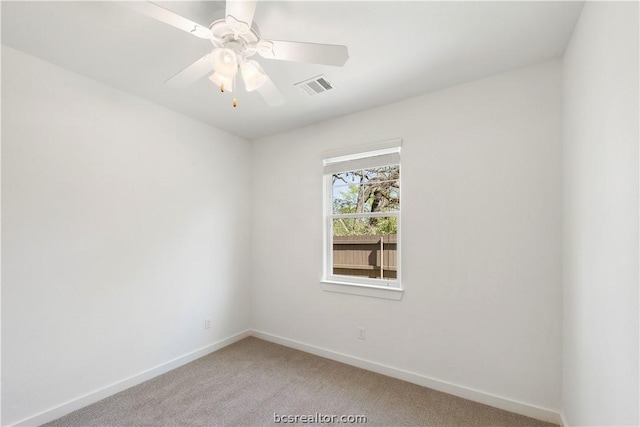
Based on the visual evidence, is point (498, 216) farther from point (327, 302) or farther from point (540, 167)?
point (327, 302)

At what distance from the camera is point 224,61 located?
1.47 meters

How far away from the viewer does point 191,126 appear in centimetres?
313

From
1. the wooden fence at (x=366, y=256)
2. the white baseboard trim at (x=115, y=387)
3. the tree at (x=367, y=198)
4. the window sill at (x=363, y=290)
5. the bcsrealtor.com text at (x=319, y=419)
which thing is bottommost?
the bcsrealtor.com text at (x=319, y=419)

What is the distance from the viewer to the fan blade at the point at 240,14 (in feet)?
4.17

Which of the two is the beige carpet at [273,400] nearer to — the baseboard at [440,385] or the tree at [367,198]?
the baseboard at [440,385]

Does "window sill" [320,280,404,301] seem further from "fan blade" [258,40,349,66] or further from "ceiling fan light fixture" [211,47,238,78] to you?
"ceiling fan light fixture" [211,47,238,78]

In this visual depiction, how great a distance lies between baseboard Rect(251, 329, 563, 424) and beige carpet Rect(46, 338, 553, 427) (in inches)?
1.9

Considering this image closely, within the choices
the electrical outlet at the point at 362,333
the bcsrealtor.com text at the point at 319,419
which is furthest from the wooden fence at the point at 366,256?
the bcsrealtor.com text at the point at 319,419

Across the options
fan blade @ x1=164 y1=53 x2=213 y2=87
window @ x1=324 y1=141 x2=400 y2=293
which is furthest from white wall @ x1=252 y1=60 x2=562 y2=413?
fan blade @ x1=164 y1=53 x2=213 y2=87

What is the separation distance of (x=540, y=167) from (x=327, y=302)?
2.25m

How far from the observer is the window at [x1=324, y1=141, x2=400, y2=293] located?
2887 millimetres

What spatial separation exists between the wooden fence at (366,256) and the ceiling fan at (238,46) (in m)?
1.90

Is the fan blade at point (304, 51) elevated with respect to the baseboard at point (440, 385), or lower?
elevated

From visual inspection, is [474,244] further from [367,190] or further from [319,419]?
[319,419]
